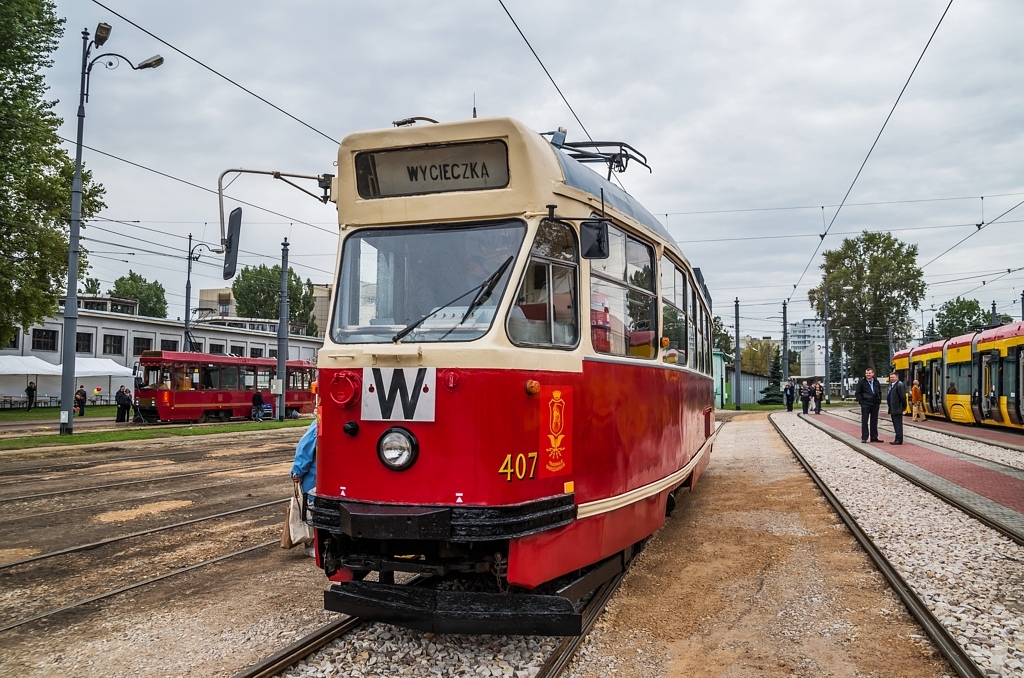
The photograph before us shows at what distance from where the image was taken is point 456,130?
15.8ft

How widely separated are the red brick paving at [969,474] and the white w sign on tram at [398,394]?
7.85 meters

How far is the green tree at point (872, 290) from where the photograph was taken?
Answer: 63750 mm

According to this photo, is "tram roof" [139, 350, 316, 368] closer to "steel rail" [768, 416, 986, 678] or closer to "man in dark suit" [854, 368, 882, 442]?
"man in dark suit" [854, 368, 882, 442]

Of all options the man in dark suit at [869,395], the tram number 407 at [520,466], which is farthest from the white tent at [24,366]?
the tram number 407 at [520,466]

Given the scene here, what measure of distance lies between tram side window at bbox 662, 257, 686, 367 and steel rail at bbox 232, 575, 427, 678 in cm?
320

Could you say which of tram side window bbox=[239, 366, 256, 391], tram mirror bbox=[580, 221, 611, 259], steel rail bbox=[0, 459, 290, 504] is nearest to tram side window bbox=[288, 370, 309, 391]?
tram side window bbox=[239, 366, 256, 391]

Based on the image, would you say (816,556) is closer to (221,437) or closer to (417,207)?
(417,207)

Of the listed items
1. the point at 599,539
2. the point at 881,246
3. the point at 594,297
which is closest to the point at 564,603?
the point at 599,539

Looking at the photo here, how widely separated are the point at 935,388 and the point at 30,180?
30792 millimetres

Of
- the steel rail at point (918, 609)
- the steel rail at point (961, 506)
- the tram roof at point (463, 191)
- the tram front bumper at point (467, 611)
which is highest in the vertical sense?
the tram roof at point (463, 191)

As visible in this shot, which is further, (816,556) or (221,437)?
(221,437)

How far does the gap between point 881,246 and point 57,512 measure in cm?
6757

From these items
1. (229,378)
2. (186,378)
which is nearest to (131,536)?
(186,378)

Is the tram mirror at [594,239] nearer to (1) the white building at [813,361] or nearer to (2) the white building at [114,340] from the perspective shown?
(2) the white building at [114,340]
